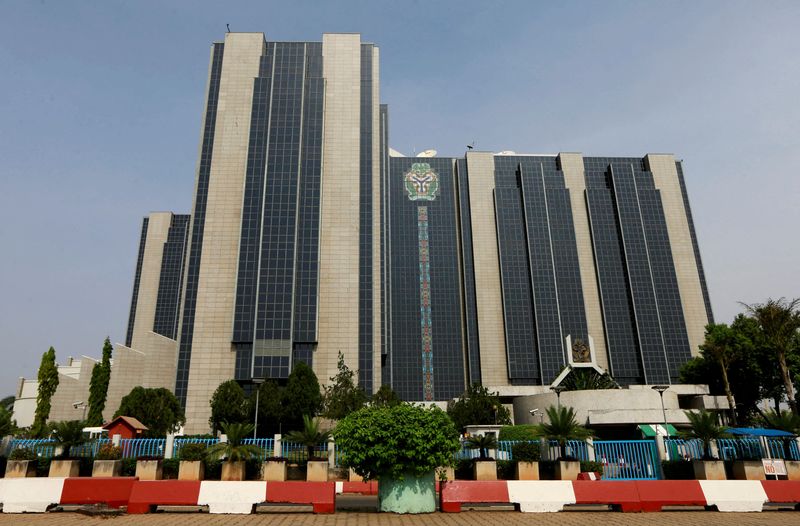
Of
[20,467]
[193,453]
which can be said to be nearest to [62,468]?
[20,467]

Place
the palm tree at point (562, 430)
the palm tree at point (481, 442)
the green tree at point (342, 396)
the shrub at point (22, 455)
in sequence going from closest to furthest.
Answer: the shrub at point (22, 455), the palm tree at point (562, 430), the palm tree at point (481, 442), the green tree at point (342, 396)

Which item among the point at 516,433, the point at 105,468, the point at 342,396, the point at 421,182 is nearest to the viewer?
the point at 105,468

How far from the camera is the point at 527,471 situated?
21.1 metres

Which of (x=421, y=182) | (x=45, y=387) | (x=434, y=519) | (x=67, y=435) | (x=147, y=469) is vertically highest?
(x=421, y=182)

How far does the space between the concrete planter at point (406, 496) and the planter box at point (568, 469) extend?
8843 millimetres

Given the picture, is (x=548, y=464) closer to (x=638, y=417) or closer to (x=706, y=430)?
(x=706, y=430)

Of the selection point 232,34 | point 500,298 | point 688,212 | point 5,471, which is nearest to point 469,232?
point 500,298

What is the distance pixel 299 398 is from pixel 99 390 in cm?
2915

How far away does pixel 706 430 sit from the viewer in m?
21.1

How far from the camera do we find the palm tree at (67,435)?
2470cm

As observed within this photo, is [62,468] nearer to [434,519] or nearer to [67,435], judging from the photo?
[67,435]

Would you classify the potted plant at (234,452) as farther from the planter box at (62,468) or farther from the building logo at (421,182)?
the building logo at (421,182)

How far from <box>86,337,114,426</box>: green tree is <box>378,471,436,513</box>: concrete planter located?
6165cm

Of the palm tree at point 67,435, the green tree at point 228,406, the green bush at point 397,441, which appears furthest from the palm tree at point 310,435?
the green tree at point 228,406
